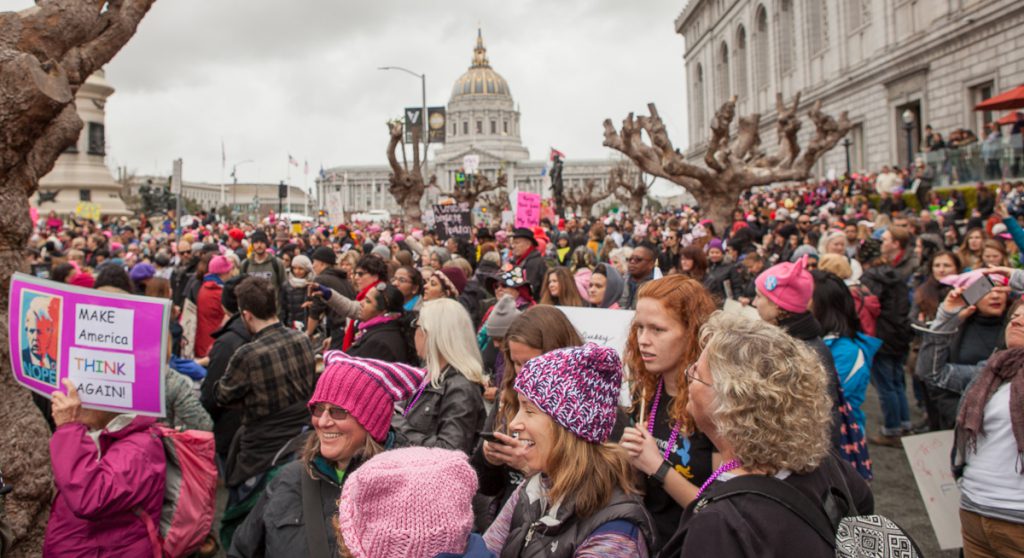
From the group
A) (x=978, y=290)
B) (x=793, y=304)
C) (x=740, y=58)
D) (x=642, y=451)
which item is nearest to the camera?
(x=642, y=451)

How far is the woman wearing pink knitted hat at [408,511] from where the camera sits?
73.2 inches

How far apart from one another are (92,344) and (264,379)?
1.05 m

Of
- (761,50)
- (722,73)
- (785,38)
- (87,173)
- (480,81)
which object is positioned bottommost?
(87,173)

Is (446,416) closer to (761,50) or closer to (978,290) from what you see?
(978,290)

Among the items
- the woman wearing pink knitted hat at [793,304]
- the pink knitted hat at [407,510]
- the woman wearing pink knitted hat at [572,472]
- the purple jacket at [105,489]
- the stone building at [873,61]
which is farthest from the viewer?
the stone building at [873,61]

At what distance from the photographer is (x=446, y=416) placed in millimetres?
3619

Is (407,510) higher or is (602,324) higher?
(602,324)

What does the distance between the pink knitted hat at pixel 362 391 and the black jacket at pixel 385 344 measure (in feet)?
6.74

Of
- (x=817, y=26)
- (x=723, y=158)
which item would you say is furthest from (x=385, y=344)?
(x=817, y=26)

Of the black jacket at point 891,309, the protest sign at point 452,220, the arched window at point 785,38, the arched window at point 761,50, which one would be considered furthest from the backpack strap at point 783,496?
the arched window at point 761,50

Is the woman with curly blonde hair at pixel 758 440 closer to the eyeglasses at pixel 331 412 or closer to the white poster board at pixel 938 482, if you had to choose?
the eyeglasses at pixel 331 412

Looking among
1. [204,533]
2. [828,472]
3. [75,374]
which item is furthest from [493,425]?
[75,374]

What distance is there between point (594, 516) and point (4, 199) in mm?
3112

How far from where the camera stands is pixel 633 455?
240 cm
